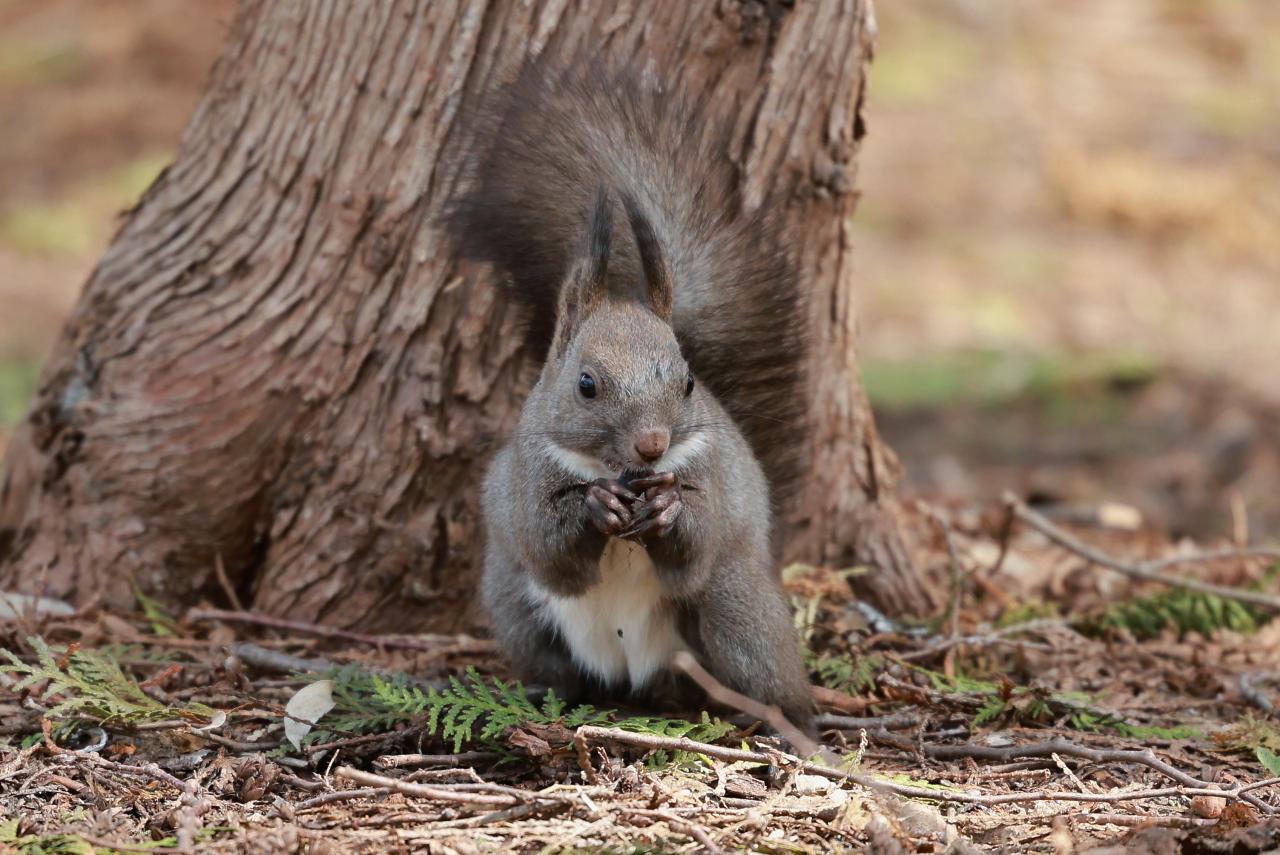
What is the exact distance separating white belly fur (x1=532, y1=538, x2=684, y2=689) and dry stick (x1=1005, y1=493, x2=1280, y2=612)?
5.34 feet

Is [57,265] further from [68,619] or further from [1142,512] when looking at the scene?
[1142,512]

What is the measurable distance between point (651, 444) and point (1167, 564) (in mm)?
2240

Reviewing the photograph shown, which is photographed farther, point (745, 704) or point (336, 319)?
point (336, 319)

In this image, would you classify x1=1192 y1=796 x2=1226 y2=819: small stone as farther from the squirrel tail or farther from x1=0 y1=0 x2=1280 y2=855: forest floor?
the squirrel tail

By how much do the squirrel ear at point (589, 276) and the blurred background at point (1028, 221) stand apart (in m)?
2.65

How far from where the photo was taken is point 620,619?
333 centimetres

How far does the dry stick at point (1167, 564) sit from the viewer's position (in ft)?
13.6

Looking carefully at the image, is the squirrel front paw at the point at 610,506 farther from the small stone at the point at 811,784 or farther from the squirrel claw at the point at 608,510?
the small stone at the point at 811,784

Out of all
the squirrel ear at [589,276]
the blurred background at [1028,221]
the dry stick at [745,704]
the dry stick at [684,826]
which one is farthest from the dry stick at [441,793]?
the blurred background at [1028,221]

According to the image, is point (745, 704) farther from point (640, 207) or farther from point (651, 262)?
point (640, 207)

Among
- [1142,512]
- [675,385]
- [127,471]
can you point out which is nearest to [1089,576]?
[1142,512]

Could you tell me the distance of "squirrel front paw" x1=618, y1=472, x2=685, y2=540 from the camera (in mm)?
3029

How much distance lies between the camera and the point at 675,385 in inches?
124

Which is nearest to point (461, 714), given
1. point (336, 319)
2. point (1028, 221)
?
point (336, 319)
